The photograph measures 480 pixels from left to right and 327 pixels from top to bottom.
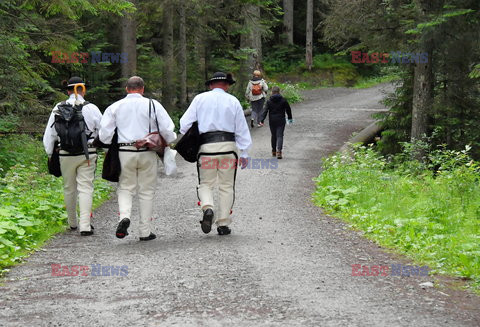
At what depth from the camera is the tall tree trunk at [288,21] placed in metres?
42.8

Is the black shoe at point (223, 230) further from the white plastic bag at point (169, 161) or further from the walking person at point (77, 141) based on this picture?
the walking person at point (77, 141)

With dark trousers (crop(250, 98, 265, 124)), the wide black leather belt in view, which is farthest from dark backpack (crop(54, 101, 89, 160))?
dark trousers (crop(250, 98, 265, 124))

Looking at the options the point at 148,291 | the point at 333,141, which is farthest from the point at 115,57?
the point at 148,291

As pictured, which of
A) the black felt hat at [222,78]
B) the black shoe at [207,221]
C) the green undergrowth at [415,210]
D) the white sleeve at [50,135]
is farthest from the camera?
the white sleeve at [50,135]

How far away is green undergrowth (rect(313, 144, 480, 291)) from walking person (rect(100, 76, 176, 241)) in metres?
3.10

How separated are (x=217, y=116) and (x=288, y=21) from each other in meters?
36.4

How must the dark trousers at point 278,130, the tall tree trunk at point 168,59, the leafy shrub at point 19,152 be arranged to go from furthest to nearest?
1. the tall tree trunk at point 168,59
2. the dark trousers at point 278,130
3. the leafy shrub at point 19,152

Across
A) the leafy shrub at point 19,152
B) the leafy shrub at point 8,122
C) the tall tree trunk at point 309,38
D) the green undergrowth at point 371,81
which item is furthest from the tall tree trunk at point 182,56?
the green undergrowth at point 371,81

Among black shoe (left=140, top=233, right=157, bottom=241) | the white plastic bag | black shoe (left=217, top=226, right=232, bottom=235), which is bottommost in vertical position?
black shoe (left=140, top=233, right=157, bottom=241)

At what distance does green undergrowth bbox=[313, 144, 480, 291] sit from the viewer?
290 inches

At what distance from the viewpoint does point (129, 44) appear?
19.2 m

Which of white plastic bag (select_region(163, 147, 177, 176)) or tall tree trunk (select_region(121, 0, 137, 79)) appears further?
tall tree trunk (select_region(121, 0, 137, 79))

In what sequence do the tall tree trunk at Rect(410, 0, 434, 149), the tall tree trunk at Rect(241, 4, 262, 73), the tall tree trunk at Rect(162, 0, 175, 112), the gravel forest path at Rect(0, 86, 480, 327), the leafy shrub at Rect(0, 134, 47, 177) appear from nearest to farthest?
the gravel forest path at Rect(0, 86, 480, 327) → the leafy shrub at Rect(0, 134, 47, 177) → the tall tree trunk at Rect(410, 0, 434, 149) → the tall tree trunk at Rect(162, 0, 175, 112) → the tall tree trunk at Rect(241, 4, 262, 73)

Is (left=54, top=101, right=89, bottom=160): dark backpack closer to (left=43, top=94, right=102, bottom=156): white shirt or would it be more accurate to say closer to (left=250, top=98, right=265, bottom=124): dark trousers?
(left=43, top=94, right=102, bottom=156): white shirt
